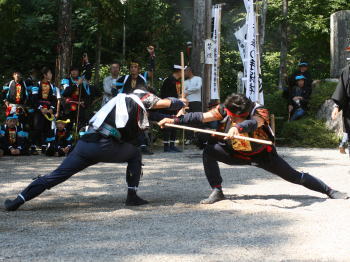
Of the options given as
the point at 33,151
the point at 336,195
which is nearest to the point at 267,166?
the point at 336,195

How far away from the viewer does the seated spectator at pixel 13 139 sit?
11.2 meters

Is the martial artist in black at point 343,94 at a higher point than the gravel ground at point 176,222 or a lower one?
higher

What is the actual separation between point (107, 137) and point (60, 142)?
18.3ft

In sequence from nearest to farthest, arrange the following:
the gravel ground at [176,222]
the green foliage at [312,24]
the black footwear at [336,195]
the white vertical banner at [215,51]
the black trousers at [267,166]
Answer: the gravel ground at [176,222]
the black trousers at [267,166]
the black footwear at [336,195]
the white vertical banner at [215,51]
the green foliage at [312,24]

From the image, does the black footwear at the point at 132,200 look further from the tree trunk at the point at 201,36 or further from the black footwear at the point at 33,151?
the tree trunk at the point at 201,36

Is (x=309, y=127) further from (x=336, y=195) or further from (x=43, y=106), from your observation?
(x=336, y=195)

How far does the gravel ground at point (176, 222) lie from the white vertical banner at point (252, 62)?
14.3 ft

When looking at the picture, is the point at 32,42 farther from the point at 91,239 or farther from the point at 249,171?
the point at 91,239

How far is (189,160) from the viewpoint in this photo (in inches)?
414

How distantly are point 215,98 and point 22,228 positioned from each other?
8722 millimetres

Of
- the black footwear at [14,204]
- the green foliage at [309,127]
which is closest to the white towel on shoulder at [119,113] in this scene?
the black footwear at [14,204]

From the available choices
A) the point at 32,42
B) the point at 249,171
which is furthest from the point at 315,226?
the point at 32,42

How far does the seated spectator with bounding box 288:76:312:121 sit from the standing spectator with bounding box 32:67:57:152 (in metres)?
5.95

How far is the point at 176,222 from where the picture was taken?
5.28 metres
